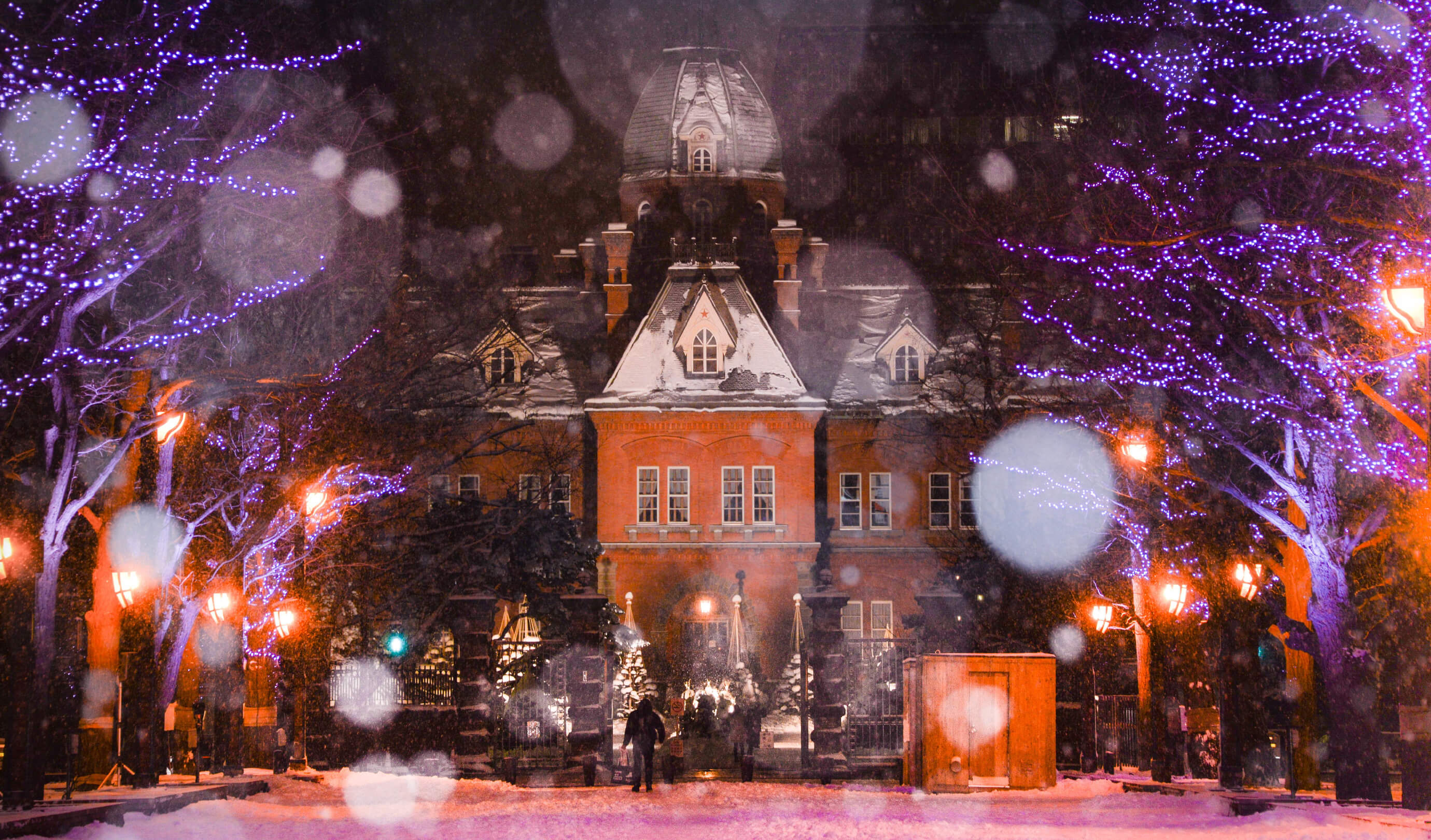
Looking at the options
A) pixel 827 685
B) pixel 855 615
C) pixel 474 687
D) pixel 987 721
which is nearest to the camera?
pixel 987 721

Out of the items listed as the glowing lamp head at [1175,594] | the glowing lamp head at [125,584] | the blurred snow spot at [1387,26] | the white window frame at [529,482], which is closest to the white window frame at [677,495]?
the white window frame at [529,482]

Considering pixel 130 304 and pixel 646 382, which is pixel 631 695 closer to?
pixel 646 382

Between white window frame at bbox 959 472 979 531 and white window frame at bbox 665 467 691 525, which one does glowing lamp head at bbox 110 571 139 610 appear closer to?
white window frame at bbox 665 467 691 525

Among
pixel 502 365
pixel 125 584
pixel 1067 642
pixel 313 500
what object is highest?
pixel 502 365

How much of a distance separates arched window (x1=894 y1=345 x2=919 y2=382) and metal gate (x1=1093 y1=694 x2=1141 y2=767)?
19.6 m

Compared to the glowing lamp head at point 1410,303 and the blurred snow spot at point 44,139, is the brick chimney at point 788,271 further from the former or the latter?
the glowing lamp head at point 1410,303

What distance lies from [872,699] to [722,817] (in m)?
9.35

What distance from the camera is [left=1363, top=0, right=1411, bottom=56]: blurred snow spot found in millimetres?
14703

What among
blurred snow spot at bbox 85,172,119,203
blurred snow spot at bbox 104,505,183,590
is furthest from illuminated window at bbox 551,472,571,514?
blurred snow spot at bbox 85,172,119,203

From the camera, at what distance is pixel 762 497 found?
4322cm

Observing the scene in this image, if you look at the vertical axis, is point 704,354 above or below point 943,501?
above

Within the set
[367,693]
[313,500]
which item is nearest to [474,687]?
[367,693]

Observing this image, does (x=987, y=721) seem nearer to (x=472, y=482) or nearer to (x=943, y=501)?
(x=943, y=501)

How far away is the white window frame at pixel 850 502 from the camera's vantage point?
4556 cm
